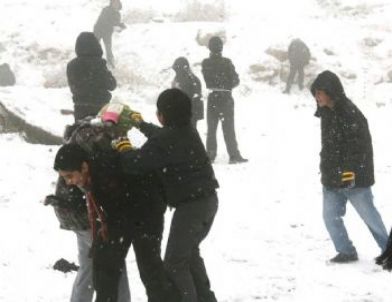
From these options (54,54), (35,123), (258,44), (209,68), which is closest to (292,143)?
(209,68)

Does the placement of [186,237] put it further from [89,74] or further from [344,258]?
[89,74]

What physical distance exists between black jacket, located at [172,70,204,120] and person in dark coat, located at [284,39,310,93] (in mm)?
7986

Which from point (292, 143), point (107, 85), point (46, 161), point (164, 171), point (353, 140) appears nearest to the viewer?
point (164, 171)

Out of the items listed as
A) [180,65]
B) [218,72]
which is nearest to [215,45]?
[218,72]

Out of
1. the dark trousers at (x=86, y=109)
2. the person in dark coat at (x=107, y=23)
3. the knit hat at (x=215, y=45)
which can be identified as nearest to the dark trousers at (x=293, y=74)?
the person in dark coat at (x=107, y=23)

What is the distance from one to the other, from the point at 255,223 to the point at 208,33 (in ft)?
44.1

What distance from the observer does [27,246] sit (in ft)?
23.2

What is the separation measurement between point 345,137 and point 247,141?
8058 mm

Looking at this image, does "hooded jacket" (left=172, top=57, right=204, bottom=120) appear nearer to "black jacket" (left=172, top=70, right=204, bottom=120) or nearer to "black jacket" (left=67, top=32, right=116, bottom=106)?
"black jacket" (left=172, top=70, right=204, bottom=120)

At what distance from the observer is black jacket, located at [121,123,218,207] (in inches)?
176

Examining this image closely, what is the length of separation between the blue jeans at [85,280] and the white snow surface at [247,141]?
36.7 inches

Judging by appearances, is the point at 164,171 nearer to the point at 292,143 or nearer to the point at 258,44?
the point at 292,143

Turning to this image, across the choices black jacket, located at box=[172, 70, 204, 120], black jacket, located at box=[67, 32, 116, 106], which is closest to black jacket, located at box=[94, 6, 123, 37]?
black jacket, located at box=[172, 70, 204, 120]

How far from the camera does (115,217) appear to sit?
172 inches
